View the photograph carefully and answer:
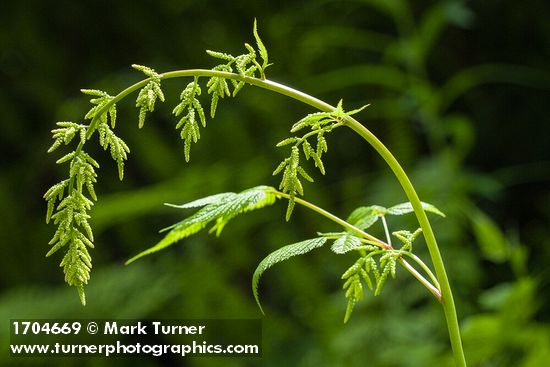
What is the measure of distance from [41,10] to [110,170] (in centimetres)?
61

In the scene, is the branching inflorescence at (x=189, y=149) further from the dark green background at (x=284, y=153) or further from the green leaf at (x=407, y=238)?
the dark green background at (x=284, y=153)

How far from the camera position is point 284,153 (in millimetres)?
2121

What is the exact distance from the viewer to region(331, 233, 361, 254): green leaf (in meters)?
0.46

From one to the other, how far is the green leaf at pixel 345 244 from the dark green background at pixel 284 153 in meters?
0.99

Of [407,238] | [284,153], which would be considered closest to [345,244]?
[407,238]

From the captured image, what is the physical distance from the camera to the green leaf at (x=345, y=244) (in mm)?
464

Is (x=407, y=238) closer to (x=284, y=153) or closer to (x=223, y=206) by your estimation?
(x=223, y=206)

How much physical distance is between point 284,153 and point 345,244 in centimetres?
165

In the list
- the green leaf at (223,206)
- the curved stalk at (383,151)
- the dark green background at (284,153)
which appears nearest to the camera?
the curved stalk at (383,151)

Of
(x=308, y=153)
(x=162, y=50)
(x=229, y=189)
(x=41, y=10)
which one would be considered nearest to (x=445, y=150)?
(x=229, y=189)

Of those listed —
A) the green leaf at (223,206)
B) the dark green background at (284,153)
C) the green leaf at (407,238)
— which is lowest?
the green leaf at (407,238)

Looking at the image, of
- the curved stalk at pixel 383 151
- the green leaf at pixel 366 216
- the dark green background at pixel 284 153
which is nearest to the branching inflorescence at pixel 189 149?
the curved stalk at pixel 383 151

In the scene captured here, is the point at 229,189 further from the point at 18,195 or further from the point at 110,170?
the point at 18,195

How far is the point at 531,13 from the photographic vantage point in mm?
2100
